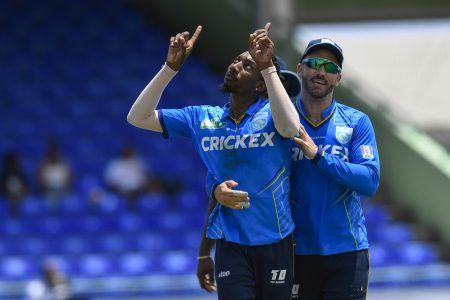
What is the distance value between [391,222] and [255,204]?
1098 centimetres

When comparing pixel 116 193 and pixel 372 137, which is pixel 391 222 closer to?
pixel 116 193

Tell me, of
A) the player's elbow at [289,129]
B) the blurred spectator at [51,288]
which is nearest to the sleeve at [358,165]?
the player's elbow at [289,129]

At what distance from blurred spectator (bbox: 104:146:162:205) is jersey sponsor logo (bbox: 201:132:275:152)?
1004 centimetres

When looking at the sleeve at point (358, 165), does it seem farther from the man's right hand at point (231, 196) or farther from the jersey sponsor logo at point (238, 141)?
the man's right hand at point (231, 196)

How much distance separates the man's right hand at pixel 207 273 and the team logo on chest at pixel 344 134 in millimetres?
938

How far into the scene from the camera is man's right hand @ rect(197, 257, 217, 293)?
5.41 m

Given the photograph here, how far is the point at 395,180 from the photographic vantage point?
658 inches

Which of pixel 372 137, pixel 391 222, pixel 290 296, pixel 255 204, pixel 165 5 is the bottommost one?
pixel 290 296

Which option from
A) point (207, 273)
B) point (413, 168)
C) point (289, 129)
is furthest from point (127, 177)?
point (289, 129)

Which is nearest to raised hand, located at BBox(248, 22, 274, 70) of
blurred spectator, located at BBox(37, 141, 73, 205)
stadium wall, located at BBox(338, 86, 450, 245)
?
blurred spectator, located at BBox(37, 141, 73, 205)

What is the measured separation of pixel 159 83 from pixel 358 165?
1.02 meters

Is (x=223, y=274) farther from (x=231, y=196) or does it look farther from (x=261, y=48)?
(x=261, y=48)

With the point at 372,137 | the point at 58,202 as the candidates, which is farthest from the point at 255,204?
the point at 58,202

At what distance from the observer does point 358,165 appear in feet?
16.4
